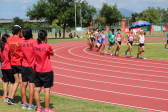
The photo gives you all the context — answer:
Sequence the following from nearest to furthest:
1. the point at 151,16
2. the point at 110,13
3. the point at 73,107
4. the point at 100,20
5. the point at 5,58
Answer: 1. the point at 73,107
2. the point at 5,58
3. the point at 151,16
4. the point at 100,20
5. the point at 110,13

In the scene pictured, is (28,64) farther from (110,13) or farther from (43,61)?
(110,13)

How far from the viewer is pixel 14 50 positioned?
6.48 m

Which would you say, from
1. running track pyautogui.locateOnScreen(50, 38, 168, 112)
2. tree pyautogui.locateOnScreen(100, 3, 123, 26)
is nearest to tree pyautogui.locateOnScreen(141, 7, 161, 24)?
tree pyautogui.locateOnScreen(100, 3, 123, 26)

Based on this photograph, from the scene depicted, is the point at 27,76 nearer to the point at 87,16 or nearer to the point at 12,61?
the point at 12,61

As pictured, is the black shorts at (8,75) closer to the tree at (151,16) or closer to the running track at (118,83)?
the running track at (118,83)

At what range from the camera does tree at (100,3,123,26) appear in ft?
273

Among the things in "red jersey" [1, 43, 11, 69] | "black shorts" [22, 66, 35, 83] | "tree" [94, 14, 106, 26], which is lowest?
"black shorts" [22, 66, 35, 83]

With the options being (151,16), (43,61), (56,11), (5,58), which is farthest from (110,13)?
(43,61)

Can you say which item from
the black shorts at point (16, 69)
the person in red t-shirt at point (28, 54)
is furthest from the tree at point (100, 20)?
the person in red t-shirt at point (28, 54)

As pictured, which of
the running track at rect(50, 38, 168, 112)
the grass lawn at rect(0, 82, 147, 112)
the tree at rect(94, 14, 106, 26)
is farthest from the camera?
the tree at rect(94, 14, 106, 26)

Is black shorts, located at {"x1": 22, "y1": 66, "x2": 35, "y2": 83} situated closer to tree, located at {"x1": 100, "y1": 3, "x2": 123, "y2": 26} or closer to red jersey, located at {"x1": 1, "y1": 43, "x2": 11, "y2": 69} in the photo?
red jersey, located at {"x1": 1, "y1": 43, "x2": 11, "y2": 69}

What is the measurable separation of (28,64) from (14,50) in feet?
2.30

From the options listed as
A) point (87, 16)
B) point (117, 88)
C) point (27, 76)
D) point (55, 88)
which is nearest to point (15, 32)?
point (27, 76)

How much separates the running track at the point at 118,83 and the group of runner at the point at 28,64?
2.36 meters
